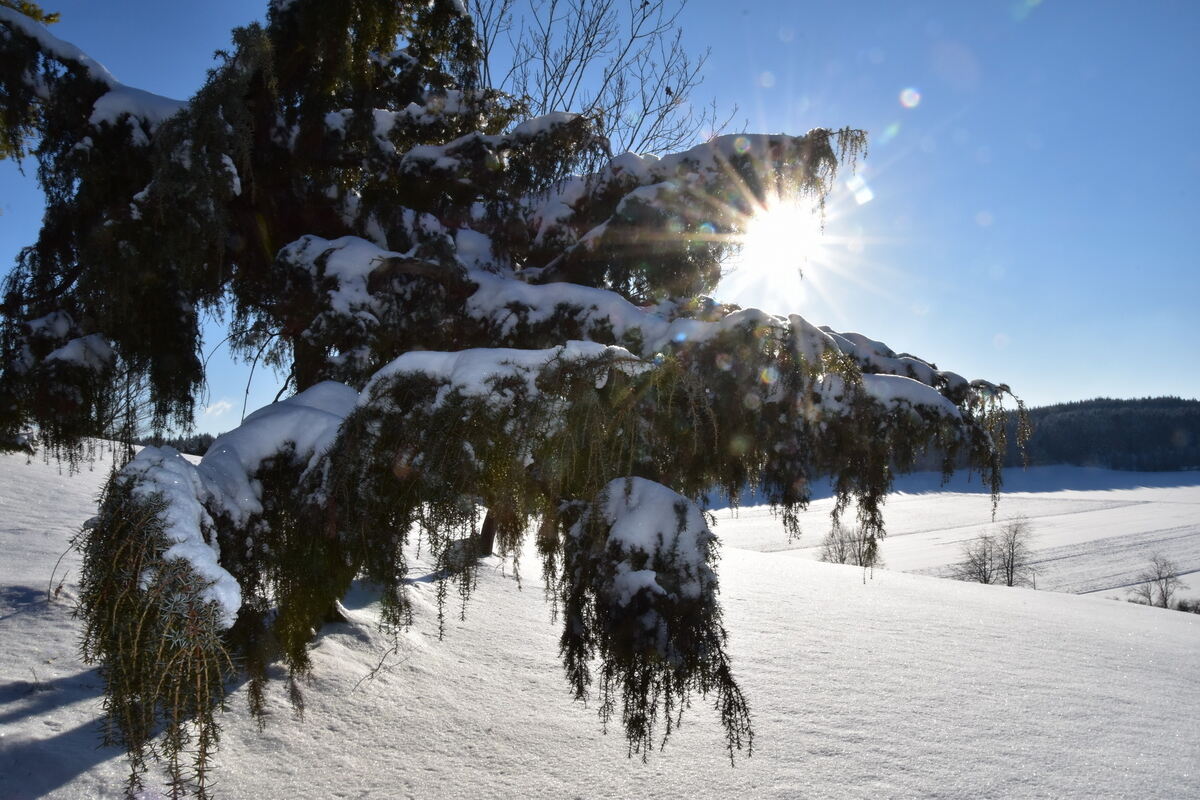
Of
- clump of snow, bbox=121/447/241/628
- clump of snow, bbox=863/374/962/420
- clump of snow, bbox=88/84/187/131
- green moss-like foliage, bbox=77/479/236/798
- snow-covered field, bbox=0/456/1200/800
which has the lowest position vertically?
snow-covered field, bbox=0/456/1200/800

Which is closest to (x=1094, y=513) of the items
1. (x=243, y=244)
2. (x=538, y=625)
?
(x=538, y=625)

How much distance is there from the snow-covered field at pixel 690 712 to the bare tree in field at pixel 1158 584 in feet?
79.8

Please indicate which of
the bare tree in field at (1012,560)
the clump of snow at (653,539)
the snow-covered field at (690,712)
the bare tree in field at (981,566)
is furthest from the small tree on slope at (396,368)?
the bare tree in field at (1012,560)

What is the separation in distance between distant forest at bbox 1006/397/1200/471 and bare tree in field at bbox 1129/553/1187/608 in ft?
117

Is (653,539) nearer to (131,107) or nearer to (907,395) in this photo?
(907,395)

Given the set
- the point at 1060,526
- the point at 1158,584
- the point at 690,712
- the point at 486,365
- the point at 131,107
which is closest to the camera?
the point at 486,365

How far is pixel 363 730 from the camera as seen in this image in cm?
461

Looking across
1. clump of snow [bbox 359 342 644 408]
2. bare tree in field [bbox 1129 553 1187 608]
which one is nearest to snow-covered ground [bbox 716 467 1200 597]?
bare tree in field [bbox 1129 553 1187 608]

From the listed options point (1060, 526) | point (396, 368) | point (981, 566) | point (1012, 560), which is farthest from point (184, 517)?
point (1060, 526)

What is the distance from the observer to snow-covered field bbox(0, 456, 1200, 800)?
4.05 meters

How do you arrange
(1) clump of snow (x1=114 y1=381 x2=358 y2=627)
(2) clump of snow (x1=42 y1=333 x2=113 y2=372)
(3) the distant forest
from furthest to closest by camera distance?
(3) the distant forest → (2) clump of snow (x1=42 y1=333 x2=113 y2=372) → (1) clump of snow (x1=114 y1=381 x2=358 y2=627)

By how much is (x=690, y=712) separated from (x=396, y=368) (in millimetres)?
4121

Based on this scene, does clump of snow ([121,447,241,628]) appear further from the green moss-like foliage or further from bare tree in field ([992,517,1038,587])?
bare tree in field ([992,517,1038,587])

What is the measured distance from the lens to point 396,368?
284 centimetres
